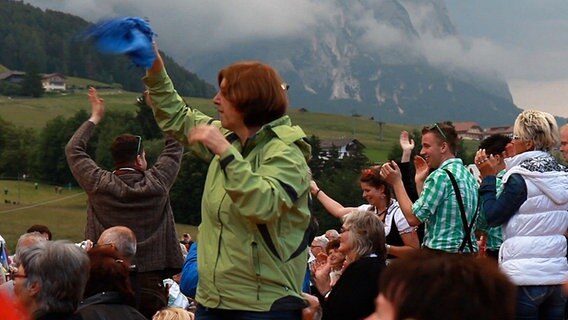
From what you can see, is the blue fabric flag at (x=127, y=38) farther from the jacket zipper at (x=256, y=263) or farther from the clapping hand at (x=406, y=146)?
the clapping hand at (x=406, y=146)

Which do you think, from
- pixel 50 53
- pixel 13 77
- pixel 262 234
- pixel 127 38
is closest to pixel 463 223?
pixel 262 234

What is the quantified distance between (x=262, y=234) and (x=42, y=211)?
72.4 metres

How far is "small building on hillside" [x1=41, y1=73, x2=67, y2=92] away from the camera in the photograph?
445 ft

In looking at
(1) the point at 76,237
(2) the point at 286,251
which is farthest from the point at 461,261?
(1) the point at 76,237

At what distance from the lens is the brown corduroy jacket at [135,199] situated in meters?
6.45

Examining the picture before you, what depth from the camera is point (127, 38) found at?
4484 millimetres

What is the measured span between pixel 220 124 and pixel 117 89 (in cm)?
13872

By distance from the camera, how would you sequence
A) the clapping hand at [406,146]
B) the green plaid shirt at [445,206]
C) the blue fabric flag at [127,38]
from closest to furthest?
the blue fabric flag at [127,38]
the green plaid shirt at [445,206]
the clapping hand at [406,146]

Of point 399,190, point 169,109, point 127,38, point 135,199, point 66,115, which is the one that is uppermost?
point 127,38

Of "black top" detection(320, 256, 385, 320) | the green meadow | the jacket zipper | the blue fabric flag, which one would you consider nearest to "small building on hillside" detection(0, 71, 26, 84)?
the green meadow

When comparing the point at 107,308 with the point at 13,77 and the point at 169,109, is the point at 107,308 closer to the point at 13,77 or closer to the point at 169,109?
the point at 169,109

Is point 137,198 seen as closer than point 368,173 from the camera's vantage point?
Yes

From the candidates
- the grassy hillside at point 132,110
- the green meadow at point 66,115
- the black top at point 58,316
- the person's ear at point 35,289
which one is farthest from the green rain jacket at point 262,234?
the grassy hillside at point 132,110

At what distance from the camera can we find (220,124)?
4.32 m
